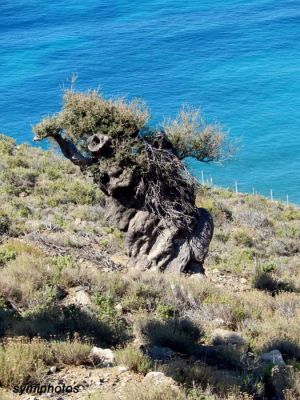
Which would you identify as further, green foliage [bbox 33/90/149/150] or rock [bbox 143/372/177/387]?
green foliage [bbox 33/90/149/150]

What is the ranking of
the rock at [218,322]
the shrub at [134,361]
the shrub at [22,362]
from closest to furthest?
the shrub at [22,362], the shrub at [134,361], the rock at [218,322]

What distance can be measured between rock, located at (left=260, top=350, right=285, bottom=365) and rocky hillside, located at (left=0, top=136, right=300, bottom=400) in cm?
3

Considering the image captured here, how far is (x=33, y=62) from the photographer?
6931cm

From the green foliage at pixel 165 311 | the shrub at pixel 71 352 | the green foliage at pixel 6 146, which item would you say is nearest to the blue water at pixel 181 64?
the green foliage at pixel 6 146

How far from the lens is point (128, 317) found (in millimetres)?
11258

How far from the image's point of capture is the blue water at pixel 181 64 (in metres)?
52.2

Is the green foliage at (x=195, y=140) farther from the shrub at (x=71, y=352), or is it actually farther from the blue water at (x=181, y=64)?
the blue water at (x=181, y=64)

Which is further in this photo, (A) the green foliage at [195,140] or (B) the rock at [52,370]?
(A) the green foliage at [195,140]

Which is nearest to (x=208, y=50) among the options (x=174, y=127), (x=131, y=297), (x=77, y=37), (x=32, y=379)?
(x=77, y=37)

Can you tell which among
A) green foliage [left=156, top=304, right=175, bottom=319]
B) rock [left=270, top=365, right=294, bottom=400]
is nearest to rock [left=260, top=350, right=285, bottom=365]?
rock [left=270, top=365, right=294, bottom=400]

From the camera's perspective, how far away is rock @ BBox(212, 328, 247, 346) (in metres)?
10.4

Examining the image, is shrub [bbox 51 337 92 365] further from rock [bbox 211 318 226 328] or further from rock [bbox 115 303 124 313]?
rock [bbox 211 318 226 328]

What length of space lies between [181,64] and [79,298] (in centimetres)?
5763

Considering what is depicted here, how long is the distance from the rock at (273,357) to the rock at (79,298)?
3395mm
